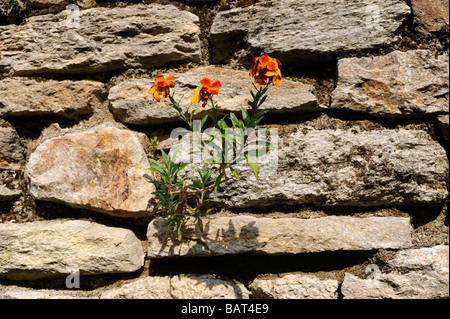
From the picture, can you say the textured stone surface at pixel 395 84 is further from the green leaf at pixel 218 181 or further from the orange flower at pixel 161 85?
the orange flower at pixel 161 85

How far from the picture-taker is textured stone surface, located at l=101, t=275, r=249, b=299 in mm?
1481

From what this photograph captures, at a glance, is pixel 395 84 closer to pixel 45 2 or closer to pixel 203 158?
pixel 203 158

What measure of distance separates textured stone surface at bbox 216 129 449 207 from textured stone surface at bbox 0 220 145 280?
1.63ft

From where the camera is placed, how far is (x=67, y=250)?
1554 mm

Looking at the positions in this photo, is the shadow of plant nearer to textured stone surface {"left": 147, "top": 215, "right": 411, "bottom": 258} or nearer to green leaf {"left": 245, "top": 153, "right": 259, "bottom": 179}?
textured stone surface {"left": 147, "top": 215, "right": 411, "bottom": 258}

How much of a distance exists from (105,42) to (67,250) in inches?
40.1

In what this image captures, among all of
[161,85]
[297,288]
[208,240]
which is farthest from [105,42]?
[297,288]

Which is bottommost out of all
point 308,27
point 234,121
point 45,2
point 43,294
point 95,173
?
point 43,294

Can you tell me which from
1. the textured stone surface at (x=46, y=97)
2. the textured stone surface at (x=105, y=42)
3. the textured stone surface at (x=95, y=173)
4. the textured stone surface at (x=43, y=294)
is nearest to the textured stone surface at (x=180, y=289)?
the textured stone surface at (x=43, y=294)

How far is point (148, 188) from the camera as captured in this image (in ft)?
5.28

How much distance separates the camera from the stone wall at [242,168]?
1.49 metres

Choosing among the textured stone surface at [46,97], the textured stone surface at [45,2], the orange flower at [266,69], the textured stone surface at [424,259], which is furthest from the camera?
the textured stone surface at [45,2]

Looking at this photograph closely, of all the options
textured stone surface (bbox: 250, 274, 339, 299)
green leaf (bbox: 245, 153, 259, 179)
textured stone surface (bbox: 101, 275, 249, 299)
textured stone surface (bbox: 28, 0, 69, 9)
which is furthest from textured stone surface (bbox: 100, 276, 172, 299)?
textured stone surface (bbox: 28, 0, 69, 9)
